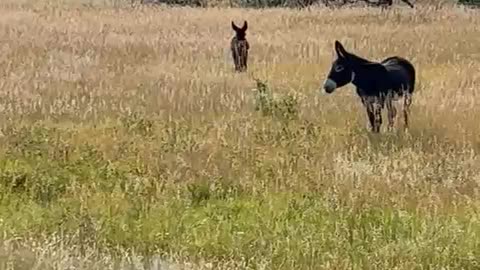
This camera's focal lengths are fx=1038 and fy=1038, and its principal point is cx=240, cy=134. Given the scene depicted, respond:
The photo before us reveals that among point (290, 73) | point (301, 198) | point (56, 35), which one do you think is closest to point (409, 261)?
point (301, 198)

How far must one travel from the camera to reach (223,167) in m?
9.31

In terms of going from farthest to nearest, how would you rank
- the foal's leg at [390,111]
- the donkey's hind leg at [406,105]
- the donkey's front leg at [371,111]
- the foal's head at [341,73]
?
1. the donkey's hind leg at [406,105]
2. the foal's leg at [390,111]
3. the donkey's front leg at [371,111]
4. the foal's head at [341,73]

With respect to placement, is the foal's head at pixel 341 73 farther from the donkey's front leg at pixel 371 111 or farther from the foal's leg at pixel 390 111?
the foal's leg at pixel 390 111

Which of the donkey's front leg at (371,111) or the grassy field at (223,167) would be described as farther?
the donkey's front leg at (371,111)

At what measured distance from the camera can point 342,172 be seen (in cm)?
910

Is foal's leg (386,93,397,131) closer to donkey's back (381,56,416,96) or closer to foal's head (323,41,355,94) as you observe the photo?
donkey's back (381,56,416,96)

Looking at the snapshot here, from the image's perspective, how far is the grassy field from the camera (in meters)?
6.73

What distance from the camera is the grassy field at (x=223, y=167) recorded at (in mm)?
6730

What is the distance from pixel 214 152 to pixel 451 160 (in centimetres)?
224

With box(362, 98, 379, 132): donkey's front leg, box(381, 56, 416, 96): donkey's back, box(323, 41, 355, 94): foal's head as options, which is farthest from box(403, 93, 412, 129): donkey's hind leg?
box(323, 41, 355, 94): foal's head

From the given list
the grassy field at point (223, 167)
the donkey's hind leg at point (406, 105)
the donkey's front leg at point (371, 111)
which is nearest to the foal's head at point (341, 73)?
the donkey's front leg at point (371, 111)

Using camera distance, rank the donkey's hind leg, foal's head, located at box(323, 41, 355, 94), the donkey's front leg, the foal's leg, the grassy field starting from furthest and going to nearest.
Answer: the donkey's hind leg
the foal's leg
the donkey's front leg
foal's head, located at box(323, 41, 355, 94)
the grassy field

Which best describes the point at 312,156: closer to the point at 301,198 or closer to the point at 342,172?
the point at 342,172

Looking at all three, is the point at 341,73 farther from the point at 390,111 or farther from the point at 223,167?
the point at 223,167
